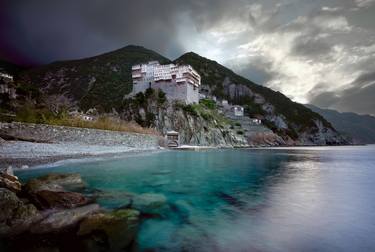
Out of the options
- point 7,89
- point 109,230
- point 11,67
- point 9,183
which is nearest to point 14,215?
point 109,230

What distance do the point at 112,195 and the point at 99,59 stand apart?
141 m

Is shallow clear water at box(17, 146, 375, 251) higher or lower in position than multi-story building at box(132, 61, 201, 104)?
lower

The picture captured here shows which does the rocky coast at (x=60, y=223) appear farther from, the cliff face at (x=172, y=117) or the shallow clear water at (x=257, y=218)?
the cliff face at (x=172, y=117)

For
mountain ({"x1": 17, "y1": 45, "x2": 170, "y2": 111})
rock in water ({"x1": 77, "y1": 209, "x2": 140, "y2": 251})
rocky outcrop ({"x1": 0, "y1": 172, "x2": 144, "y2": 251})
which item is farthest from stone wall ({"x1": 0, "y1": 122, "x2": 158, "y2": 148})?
mountain ({"x1": 17, "y1": 45, "x2": 170, "y2": 111})

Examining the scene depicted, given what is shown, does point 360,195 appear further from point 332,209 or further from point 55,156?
point 55,156

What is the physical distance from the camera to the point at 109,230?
14.8 feet

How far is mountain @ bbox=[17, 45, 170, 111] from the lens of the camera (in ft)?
339

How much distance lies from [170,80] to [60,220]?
64.8 meters

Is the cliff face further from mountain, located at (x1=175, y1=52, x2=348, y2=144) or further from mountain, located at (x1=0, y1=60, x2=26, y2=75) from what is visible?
mountain, located at (x1=0, y1=60, x2=26, y2=75)

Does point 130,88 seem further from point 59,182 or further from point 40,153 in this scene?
point 59,182

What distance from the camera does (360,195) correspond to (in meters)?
9.27

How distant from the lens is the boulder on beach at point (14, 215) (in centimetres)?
453

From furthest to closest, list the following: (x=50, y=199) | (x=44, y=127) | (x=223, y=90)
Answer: (x=223, y=90)
(x=44, y=127)
(x=50, y=199)

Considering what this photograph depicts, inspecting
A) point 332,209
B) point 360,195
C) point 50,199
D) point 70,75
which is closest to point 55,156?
point 50,199
